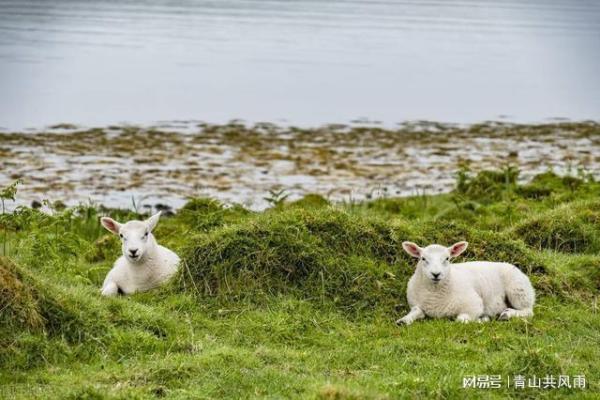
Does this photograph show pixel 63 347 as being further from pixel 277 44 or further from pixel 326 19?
pixel 326 19

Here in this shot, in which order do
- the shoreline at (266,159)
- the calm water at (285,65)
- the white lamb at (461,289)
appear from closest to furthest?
the white lamb at (461,289), the shoreline at (266,159), the calm water at (285,65)

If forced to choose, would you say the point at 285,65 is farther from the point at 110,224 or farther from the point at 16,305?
the point at 16,305

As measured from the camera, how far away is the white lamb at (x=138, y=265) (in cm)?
1233

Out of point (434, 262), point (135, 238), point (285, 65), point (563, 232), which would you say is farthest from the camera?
point (285, 65)

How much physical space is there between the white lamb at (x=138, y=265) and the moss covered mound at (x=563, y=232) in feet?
18.3

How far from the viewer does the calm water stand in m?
38.1

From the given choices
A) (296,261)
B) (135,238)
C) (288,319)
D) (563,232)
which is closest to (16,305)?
(135,238)

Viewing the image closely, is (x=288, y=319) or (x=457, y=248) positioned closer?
(x=288, y=319)

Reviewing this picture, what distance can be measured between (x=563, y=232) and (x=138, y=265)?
656 cm

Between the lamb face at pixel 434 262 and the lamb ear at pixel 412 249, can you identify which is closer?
the lamb face at pixel 434 262

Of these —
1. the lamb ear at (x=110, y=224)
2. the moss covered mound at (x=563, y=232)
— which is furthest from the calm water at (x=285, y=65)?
the lamb ear at (x=110, y=224)

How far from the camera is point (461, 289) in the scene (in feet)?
38.2

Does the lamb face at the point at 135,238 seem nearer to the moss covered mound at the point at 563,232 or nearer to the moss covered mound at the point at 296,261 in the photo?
the moss covered mound at the point at 296,261

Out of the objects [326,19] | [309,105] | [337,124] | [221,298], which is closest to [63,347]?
[221,298]
